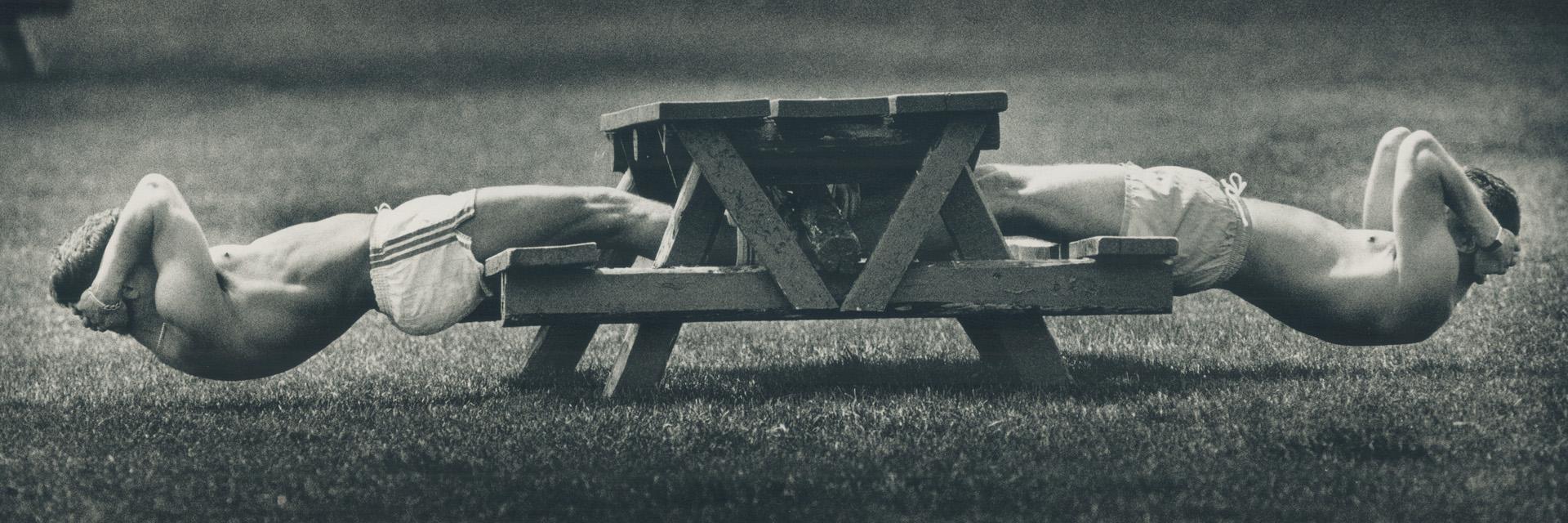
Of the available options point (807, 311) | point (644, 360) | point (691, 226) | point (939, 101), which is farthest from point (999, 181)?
point (644, 360)

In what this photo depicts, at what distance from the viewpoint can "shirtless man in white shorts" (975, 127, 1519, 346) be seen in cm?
452

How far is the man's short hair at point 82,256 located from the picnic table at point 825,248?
1.16m

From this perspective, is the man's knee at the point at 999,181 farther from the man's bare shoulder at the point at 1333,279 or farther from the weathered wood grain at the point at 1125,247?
the man's bare shoulder at the point at 1333,279

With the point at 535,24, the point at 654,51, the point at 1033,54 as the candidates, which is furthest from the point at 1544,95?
the point at 535,24

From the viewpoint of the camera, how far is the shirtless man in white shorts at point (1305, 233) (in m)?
4.52

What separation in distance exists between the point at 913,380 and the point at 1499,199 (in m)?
2.00

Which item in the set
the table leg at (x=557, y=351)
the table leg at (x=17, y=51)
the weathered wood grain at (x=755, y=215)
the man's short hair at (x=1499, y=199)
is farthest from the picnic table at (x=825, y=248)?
the table leg at (x=17, y=51)

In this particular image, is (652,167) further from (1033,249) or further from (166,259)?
(166,259)

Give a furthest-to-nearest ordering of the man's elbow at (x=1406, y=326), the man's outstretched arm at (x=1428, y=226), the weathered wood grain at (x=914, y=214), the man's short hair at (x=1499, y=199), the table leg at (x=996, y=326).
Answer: the man's short hair at (x=1499, y=199) → the man's elbow at (x=1406, y=326) → the man's outstretched arm at (x=1428, y=226) → the table leg at (x=996, y=326) → the weathered wood grain at (x=914, y=214)

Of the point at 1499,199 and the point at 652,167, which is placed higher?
the point at 652,167

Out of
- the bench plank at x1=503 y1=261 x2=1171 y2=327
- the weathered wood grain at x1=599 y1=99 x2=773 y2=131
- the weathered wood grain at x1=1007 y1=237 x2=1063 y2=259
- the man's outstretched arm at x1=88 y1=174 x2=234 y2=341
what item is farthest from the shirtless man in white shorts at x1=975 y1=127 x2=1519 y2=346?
the man's outstretched arm at x1=88 y1=174 x2=234 y2=341

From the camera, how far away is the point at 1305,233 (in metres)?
4.70

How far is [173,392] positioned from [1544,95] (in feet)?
35.8

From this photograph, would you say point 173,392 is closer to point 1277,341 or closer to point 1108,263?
point 1108,263
